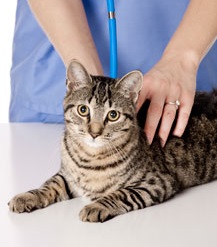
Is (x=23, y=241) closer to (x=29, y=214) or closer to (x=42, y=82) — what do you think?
(x=29, y=214)

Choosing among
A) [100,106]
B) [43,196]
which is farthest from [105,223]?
[100,106]

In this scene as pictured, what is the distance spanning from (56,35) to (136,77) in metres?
0.44

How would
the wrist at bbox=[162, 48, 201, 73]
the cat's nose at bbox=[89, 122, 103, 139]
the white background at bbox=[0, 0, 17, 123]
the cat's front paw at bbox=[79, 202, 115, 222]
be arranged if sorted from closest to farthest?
1. the cat's front paw at bbox=[79, 202, 115, 222]
2. the cat's nose at bbox=[89, 122, 103, 139]
3. the wrist at bbox=[162, 48, 201, 73]
4. the white background at bbox=[0, 0, 17, 123]

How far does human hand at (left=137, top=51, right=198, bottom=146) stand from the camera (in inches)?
57.4

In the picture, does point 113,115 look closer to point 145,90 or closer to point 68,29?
point 145,90

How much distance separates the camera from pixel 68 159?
4.83 feet

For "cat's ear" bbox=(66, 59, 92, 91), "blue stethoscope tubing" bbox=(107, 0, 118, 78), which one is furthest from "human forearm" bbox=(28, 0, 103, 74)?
"cat's ear" bbox=(66, 59, 92, 91)

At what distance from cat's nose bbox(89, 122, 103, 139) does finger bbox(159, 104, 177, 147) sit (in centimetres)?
21

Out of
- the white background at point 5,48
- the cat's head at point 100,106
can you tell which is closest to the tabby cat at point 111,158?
the cat's head at point 100,106

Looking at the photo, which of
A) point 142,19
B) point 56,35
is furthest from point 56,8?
point 142,19

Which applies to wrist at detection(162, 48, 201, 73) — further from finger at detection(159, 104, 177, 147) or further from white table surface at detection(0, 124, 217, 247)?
white table surface at detection(0, 124, 217, 247)

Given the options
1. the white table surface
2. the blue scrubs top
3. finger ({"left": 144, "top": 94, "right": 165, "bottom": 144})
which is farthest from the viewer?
the blue scrubs top

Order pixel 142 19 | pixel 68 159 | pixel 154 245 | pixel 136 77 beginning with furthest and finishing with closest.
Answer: pixel 142 19 < pixel 68 159 < pixel 136 77 < pixel 154 245

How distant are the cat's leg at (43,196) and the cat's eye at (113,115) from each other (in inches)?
8.1
